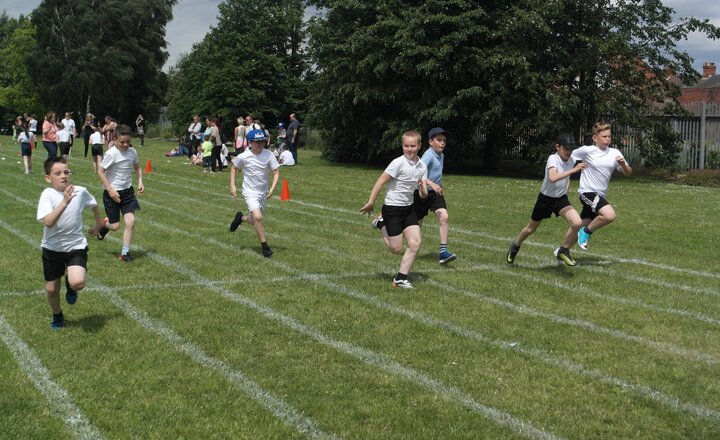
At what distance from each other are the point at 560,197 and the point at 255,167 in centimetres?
424

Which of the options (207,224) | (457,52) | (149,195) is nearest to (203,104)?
(457,52)

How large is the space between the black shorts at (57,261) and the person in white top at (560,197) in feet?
18.2

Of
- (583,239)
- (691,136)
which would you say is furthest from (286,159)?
(583,239)

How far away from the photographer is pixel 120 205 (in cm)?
965

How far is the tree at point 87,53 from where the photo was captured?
2608 inches

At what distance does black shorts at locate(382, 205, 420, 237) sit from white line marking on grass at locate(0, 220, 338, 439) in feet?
9.68

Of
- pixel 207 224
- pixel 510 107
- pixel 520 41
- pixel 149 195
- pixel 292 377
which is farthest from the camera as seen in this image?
pixel 510 107

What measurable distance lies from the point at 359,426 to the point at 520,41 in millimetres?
23102

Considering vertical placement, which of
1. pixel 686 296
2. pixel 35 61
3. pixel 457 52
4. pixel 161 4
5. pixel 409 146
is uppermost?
pixel 161 4

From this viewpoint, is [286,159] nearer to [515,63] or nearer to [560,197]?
[515,63]

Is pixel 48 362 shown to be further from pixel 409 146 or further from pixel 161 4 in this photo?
pixel 161 4

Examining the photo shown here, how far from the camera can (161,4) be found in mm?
75938

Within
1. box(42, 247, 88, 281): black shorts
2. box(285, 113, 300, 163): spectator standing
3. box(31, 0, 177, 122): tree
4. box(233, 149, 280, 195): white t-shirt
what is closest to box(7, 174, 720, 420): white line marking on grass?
box(42, 247, 88, 281): black shorts

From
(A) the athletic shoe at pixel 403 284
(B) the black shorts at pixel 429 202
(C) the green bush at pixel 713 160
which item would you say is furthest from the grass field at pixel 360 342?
(C) the green bush at pixel 713 160
